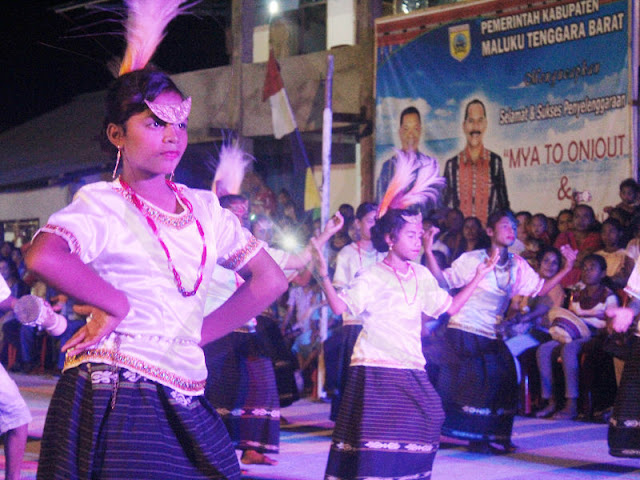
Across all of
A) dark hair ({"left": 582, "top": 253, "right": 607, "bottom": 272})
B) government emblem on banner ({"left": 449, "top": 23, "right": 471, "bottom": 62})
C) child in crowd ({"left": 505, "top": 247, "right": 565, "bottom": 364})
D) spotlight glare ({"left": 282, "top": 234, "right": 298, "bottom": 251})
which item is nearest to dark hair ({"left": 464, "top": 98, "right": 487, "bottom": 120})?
government emblem on banner ({"left": 449, "top": 23, "right": 471, "bottom": 62})

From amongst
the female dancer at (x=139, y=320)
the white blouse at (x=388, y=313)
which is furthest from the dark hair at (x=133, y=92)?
the white blouse at (x=388, y=313)

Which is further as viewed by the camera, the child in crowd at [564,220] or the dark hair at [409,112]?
the dark hair at [409,112]

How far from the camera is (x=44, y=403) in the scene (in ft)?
37.3

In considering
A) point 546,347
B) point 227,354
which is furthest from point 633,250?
point 227,354

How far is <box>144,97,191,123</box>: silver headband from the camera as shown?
291cm

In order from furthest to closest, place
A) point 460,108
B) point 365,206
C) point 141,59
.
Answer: point 460,108, point 365,206, point 141,59

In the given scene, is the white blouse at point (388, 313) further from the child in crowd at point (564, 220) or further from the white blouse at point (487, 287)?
the child in crowd at point (564, 220)

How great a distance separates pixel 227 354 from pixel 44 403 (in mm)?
4498

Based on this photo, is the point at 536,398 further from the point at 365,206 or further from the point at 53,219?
the point at 53,219

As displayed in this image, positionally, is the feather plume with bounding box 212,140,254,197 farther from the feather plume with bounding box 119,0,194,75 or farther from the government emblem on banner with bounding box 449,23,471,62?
the feather plume with bounding box 119,0,194,75

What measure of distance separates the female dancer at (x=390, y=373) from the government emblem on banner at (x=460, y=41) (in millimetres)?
7060

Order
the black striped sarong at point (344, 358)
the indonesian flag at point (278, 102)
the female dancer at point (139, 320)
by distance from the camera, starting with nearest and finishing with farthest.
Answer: the female dancer at point (139, 320)
the black striped sarong at point (344, 358)
the indonesian flag at point (278, 102)

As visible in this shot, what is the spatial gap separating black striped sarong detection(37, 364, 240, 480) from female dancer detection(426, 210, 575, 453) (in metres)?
5.41

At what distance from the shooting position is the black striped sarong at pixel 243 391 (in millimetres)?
7582
